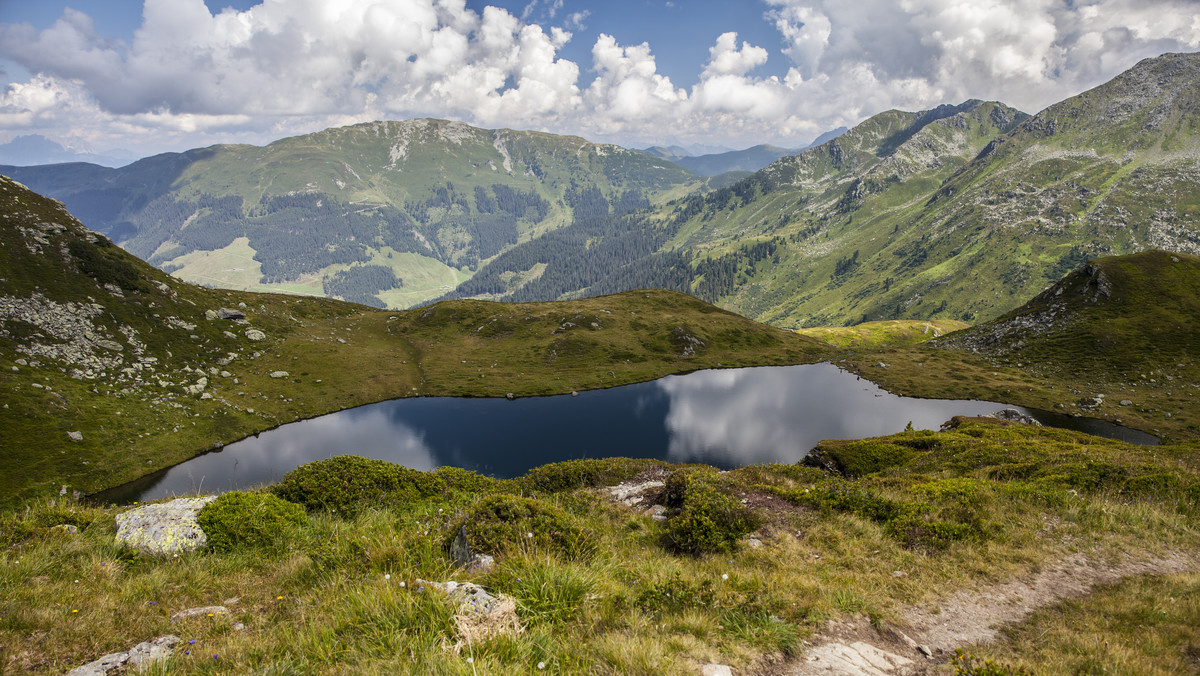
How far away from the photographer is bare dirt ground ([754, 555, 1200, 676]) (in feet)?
24.0

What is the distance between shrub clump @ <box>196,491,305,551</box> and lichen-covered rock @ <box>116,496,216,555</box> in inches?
10.3

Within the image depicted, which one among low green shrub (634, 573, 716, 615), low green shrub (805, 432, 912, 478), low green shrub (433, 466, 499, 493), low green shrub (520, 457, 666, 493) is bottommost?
low green shrub (805, 432, 912, 478)

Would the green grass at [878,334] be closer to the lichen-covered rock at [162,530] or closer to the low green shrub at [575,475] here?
the low green shrub at [575,475]

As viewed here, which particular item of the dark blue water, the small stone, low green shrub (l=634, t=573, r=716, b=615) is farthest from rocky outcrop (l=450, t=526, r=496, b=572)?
the dark blue water

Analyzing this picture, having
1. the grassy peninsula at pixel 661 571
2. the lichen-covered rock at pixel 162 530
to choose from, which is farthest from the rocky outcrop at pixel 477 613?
the lichen-covered rock at pixel 162 530

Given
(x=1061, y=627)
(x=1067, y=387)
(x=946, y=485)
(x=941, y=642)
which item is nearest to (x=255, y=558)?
(x=941, y=642)

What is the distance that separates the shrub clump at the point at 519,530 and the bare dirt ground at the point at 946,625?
4.54 meters

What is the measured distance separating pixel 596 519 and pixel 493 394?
83914 mm

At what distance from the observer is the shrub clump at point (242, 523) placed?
440 inches

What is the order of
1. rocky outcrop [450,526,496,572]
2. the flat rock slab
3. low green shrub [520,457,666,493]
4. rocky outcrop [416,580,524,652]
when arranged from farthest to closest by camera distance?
low green shrub [520,457,666,493] < rocky outcrop [450,526,496,572] < rocky outcrop [416,580,524,652] < the flat rock slab

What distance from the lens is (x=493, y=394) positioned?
9638cm

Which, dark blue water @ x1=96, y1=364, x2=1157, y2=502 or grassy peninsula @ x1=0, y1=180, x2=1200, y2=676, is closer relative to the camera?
grassy peninsula @ x1=0, y1=180, x2=1200, y2=676

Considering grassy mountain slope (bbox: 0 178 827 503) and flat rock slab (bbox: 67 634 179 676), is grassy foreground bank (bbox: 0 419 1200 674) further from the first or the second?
grassy mountain slope (bbox: 0 178 827 503)

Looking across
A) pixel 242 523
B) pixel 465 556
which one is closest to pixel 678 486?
pixel 465 556
